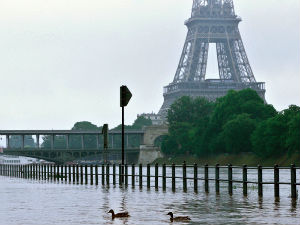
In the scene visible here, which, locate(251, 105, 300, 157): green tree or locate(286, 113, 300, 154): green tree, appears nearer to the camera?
locate(286, 113, 300, 154): green tree

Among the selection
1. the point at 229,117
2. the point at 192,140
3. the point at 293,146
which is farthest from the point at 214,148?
the point at 293,146

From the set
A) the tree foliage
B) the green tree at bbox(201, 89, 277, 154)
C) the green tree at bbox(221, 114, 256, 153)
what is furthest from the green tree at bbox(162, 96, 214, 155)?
the green tree at bbox(221, 114, 256, 153)

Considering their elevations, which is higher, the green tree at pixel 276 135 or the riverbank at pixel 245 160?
the green tree at pixel 276 135

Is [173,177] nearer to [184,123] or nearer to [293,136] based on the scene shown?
[293,136]

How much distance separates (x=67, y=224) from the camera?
18.0 meters

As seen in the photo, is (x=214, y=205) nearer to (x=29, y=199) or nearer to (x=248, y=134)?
(x=29, y=199)

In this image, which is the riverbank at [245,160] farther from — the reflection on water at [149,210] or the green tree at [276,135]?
the reflection on water at [149,210]

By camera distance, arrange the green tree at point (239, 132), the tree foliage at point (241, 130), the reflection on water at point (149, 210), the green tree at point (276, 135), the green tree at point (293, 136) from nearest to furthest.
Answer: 1. the reflection on water at point (149, 210)
2. the green tree at point (293, 136)
3. the green tree at point (276, 135)
4. the tree foliage at point (241, 130)
5. the green tree at point (239, 132)

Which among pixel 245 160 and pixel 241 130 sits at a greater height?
pixel 241 130

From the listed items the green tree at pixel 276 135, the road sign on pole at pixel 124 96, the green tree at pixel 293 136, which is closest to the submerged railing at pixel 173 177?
the road sign on pole at pixel 124 96

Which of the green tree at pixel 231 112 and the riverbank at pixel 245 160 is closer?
the riverbank at pixel 245 160

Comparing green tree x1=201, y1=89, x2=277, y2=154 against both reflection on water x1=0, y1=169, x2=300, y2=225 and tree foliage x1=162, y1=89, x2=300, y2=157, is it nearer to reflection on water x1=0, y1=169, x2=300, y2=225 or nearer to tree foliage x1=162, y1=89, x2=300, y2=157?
tree foliage x1=162, y1=89, x2=300, y2=157

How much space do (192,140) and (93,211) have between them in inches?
5450

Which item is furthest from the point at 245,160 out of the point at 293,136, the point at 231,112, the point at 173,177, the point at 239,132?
the point at 173,177
